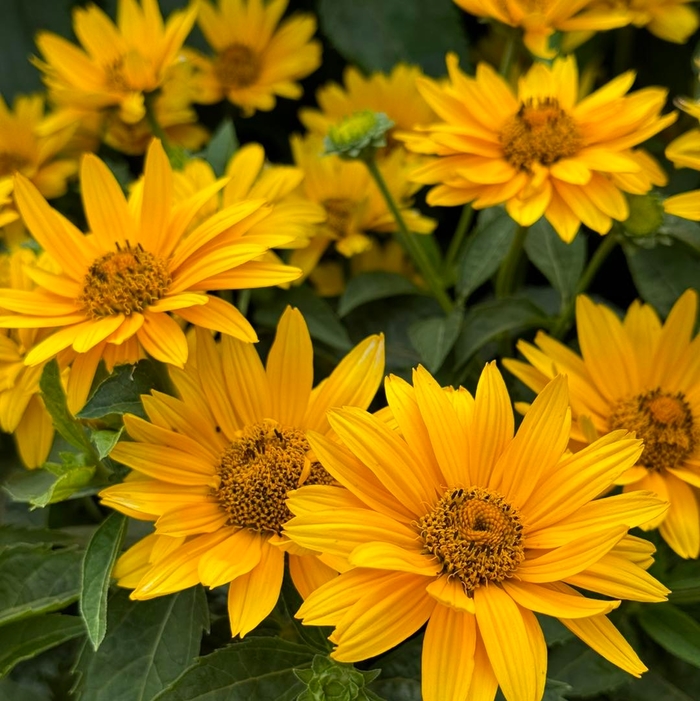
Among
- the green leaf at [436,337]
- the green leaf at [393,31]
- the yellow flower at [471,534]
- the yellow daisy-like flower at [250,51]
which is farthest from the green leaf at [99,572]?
the green leaf at [393,31]

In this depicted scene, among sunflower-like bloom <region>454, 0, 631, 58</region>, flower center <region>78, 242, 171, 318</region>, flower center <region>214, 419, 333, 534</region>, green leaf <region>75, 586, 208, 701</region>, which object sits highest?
sunflower-like bloom <region>454, 0, 631, 58</region>

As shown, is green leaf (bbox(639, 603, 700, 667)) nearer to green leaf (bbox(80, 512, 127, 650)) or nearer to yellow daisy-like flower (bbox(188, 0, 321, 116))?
green leaf (bbox(80, 512, 127, 650))

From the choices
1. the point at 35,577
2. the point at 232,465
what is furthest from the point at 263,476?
the point at 35,577

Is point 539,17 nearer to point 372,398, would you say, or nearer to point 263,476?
point 372,398

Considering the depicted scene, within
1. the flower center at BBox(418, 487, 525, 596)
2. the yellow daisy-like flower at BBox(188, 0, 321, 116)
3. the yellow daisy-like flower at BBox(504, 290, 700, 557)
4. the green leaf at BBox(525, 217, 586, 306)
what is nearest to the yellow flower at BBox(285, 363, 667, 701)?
the flower center at BBox(418, 487, 525, 596)

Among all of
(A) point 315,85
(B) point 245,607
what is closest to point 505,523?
(B) point 245,607
